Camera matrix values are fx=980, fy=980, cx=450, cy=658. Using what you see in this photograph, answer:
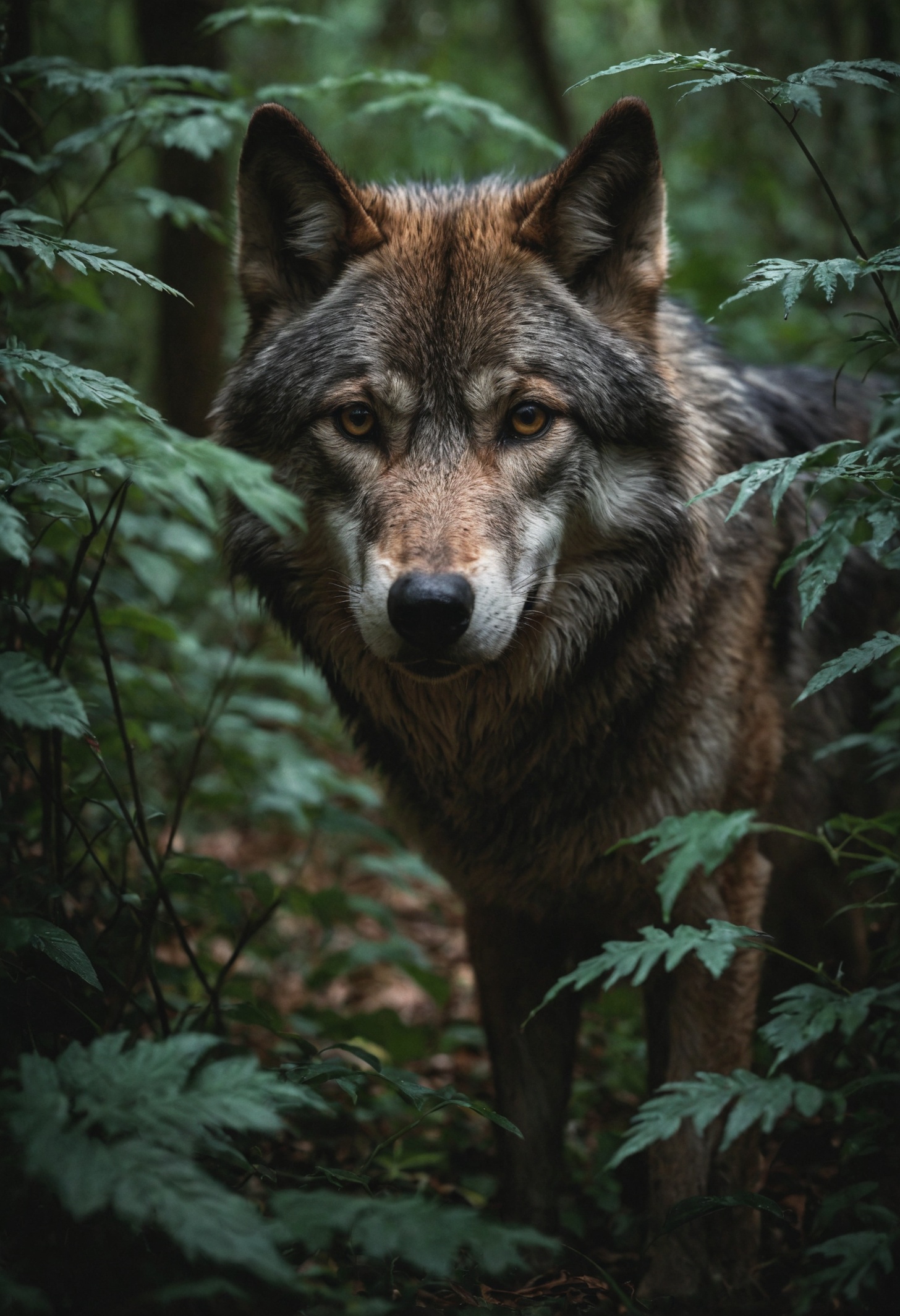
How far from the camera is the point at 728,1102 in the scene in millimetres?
1768

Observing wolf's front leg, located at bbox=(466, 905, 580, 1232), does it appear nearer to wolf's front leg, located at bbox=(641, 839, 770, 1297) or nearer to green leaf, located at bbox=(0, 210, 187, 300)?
wolf's front leg, located at bbox=(641, 839, 770, 1297)

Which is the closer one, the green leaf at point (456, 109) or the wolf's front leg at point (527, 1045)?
the wolf's front leg at point (527, 1045)

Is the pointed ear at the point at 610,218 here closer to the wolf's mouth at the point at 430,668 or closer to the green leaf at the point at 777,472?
the green leaf at the point at 777,472

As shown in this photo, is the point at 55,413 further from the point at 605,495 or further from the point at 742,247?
the point at 742,247

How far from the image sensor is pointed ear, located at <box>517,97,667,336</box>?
9.12 ft

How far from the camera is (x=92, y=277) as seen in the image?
3.63 m

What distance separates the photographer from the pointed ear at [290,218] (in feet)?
9.39

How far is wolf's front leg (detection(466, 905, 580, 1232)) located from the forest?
0.12m

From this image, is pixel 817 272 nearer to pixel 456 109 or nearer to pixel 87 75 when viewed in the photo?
pixel 456 109

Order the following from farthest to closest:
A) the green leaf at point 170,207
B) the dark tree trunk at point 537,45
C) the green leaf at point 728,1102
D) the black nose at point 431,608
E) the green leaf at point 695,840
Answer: the dark tree trunk at point 537,45 → the green leaf at point 170,207 → the black nose at point 431,608 → the green leaf at point 695,840 → the green leaf at point 728,1102

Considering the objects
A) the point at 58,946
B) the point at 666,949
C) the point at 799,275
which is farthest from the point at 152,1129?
the point at 799,275

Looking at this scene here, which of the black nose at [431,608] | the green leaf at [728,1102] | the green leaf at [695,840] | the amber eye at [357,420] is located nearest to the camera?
the green leaf at [728,1102]

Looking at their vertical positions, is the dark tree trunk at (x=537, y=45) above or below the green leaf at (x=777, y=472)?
above

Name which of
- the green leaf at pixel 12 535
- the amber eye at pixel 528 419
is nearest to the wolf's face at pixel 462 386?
the amber eye at pixel 528 419
